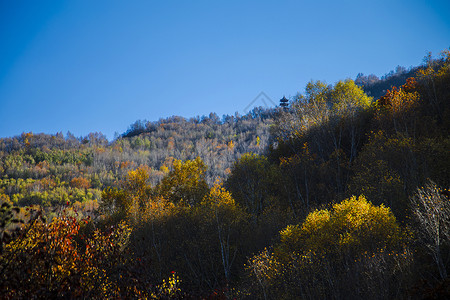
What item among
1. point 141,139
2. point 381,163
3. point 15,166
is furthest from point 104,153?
point 381,163

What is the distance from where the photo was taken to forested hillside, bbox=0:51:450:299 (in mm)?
10598

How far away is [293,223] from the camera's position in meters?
31.0

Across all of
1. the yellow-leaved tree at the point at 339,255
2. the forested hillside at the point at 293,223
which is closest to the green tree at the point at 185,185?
the forested hillside at the point at 293,223

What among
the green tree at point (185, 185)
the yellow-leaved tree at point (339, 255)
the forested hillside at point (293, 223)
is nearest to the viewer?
the forested hillside at point (293, 223)

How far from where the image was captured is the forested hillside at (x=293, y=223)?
10598mm

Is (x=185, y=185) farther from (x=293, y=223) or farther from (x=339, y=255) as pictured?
(x=339, y=255)

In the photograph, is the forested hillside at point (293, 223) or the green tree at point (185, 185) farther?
the green tree at point (185, 185)

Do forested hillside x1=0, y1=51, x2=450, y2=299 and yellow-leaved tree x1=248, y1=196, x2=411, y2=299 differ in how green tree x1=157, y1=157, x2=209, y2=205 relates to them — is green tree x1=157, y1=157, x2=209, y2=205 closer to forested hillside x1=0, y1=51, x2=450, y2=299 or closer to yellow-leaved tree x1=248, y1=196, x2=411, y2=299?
forested hillside x1=0, y1=51, x2=450, y2=299

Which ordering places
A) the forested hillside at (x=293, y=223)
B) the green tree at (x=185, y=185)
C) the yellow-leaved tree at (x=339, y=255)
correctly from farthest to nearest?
the green tree at (x=185, y=185) → the yellow-leaved tree at (x=339, y=255) → the forested hillside at (x=293, y=223)

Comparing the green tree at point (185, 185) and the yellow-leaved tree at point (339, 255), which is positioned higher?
the green tree at point (185, 185)

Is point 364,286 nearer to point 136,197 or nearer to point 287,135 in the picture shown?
point 287,135

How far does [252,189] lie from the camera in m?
40.0

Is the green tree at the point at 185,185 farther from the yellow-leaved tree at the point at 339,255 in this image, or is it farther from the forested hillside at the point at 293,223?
the yellow-leaved tree at the point at 339,255

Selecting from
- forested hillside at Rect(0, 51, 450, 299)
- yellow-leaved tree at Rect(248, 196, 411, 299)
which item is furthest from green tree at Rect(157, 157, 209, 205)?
yellow-leaved tree at Rect(248, 196, 411, 299)
